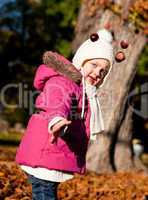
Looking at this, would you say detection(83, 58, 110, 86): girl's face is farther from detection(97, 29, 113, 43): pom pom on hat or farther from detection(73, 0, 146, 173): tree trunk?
detection(73, 0, 146, 173): tree trunk

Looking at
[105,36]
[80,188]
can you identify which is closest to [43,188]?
[105,36]

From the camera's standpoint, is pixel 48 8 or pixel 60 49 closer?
pixel 60 49

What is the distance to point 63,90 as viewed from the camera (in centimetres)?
427

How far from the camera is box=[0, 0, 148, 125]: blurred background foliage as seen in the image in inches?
1470

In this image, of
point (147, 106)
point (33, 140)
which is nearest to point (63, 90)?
point (33, 140)

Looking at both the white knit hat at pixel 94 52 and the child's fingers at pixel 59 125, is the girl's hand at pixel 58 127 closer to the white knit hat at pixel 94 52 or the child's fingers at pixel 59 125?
the child's fingers at pixel 59 125

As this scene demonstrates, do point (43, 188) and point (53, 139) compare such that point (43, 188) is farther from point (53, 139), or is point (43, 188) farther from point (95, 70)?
point (95, 70)

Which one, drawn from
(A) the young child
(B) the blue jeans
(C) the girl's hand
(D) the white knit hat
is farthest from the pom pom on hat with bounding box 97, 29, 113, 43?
(B) the blue jeans

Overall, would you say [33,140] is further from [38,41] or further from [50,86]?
[38,41]

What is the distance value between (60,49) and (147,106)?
17.3 m

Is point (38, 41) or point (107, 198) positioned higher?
point (38, 41)

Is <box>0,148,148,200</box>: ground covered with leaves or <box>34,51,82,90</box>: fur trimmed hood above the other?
<box>34,51,82,90</box>: fur trimmed hood

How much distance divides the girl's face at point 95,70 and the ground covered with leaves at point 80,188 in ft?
6.90

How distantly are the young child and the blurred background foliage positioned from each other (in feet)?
94.2
